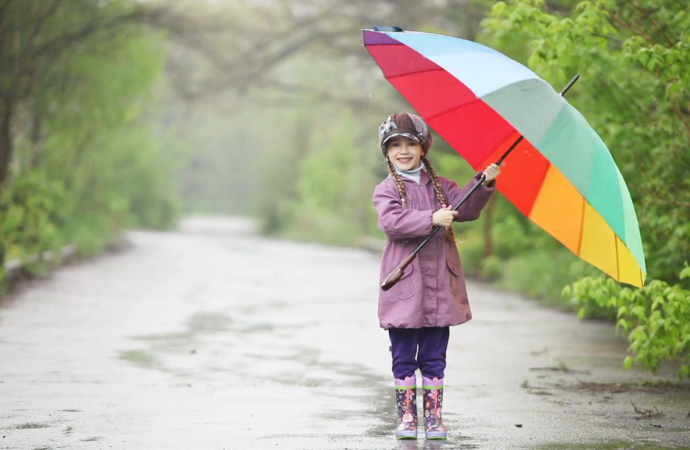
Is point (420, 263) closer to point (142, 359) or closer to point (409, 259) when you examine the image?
point (409, 259)

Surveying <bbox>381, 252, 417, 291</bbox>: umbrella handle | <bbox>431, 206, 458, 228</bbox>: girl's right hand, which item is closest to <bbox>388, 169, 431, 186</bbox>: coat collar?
<bbox>431, 206, 458, 228</bbox>: girl's right hand

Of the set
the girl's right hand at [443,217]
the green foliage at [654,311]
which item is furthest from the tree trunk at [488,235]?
the girl's right hand at [443,217]

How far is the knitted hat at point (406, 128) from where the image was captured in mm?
6461

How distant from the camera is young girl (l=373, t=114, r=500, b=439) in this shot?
6.29 meters

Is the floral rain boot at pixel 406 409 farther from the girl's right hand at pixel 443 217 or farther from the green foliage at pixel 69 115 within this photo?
the green foliage at pixel 69 115

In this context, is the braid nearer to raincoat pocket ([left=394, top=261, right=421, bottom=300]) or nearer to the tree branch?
raincoat pocket ([left=394, top=261, right=421, bottom=300])

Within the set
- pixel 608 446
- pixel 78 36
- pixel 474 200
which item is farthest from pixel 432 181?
pixel 78 36

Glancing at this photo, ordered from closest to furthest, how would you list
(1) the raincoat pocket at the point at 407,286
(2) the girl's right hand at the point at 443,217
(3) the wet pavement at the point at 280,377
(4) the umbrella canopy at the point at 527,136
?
(4) the umbrella canopy at the point at 527,136
(2) the girl's right hand at the point at 443,217
(1) the raincoat pocket at the point at 407,286
(3) the wet pavement at the point at 280,377

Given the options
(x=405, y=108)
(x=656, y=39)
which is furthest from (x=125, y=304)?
(x=405, y=108)

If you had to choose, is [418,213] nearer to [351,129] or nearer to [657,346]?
[657,346]

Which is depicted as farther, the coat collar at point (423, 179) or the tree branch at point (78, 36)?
the tree branch at point (78, 36)

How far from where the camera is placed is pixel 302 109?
5094cm

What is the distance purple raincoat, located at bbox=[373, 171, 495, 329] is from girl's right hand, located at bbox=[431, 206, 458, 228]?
0.03 metres

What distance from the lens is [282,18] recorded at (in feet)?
110
